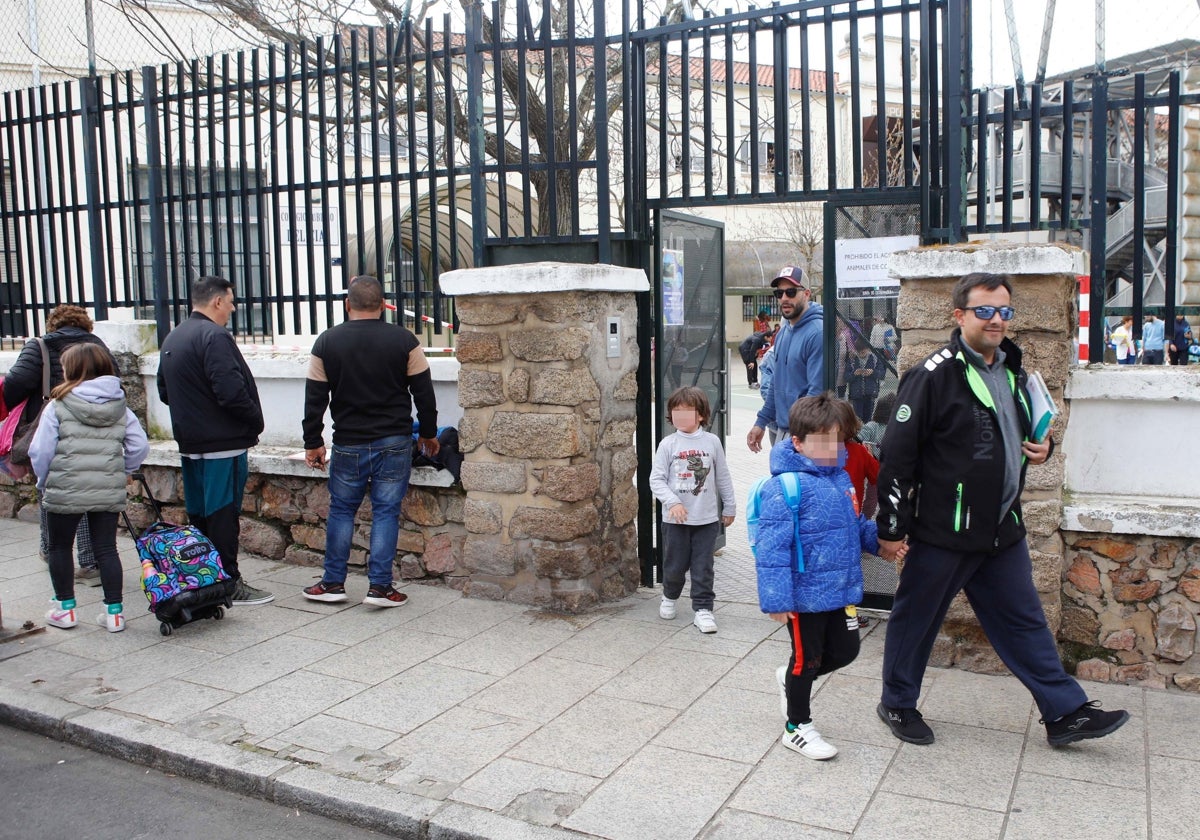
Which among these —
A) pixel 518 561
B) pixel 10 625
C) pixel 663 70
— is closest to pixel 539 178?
pixel 663 70

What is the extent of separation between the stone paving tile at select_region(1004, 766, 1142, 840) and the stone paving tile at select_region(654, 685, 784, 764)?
0.96 m

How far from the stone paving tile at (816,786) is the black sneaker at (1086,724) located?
644mm

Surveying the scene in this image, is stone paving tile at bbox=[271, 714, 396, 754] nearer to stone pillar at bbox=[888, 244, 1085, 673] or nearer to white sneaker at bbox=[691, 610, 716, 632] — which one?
white sneaker at bbox=[691, 610, 716, 632]

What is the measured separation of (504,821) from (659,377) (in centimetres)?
334

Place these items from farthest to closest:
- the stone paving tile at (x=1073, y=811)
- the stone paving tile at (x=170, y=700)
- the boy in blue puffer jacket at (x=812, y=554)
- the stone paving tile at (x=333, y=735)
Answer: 1. the stone paving tile at (x=170, y=700)
2. the stone paving tile at (x=333, y=735)
3. the boy in blue puffer jacket at (x=812, y=554)
4. the stone paving tile at (x=1073, y=811)

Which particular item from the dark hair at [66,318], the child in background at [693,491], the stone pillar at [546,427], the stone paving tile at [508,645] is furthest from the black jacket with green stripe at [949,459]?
the dark hair at [66,318]

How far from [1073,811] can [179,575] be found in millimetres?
4369

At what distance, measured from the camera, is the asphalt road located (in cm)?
386

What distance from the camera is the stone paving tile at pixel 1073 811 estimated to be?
3.53 metres

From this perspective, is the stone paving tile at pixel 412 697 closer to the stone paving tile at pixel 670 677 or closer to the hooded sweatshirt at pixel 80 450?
the stone paving tile at pixel 670 677

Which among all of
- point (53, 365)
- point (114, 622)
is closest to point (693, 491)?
point (114, 622)

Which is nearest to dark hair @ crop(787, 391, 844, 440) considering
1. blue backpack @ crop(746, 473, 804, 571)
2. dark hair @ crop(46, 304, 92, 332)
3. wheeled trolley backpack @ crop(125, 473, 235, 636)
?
blue backpack @ crop(746, 473, 804, 571)

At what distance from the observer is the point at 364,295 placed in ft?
19.8

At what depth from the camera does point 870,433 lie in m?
5.81
